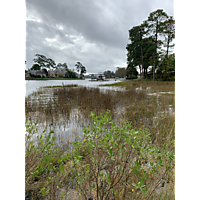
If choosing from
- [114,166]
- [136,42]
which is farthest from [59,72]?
[114,166]

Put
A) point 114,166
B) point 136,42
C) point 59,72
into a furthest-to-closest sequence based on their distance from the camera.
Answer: point 59,72, point 136,42, point 114,166

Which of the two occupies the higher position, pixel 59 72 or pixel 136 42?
pixel 136 42

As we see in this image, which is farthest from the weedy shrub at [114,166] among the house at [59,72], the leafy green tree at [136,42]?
the house at [59,72]

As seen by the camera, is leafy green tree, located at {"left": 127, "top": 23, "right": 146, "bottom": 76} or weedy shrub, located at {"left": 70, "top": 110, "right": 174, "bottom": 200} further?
leafy green tree, located at {"left": 127, "top": 23, "right": 146, "bottom": 76}

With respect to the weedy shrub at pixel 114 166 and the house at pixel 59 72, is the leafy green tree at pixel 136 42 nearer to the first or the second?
the weedy shrub at pixel 114 166

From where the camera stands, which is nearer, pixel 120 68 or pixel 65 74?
pixel 65 74

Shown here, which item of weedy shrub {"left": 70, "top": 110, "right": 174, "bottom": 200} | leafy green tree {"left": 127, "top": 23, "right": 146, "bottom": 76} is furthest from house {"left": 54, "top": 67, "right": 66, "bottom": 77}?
weedy shrub {"left": 70, "top": 110, "right": 174, "bottom": 200}

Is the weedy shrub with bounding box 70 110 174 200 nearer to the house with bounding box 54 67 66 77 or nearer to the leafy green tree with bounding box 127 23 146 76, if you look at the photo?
the leafy green tree with bounding box 127 23 146 76

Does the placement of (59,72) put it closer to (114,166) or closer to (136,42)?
(136,42)
